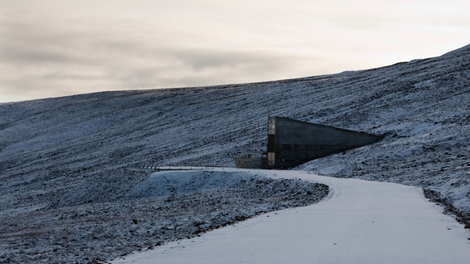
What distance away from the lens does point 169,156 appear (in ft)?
231

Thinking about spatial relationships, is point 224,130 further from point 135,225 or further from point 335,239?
point 335,239

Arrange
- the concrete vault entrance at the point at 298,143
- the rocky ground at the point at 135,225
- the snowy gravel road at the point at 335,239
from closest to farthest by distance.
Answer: the snowy gravel road at the point at 335,239 → the rocky ground at the point at 135,225 → the concrete vault entrance at the point at 298,143

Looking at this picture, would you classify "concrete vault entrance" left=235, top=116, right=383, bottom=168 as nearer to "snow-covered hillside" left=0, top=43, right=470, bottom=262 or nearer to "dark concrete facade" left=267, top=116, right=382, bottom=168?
"dark concrete facade" left=267, top=116, right=382, bottom=168

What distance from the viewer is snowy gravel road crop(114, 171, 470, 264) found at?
11.9 m

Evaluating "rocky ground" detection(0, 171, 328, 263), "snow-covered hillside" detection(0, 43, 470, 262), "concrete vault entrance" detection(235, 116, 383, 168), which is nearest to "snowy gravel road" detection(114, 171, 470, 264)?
"rocky ground" detection(0, 171, 328, 263)

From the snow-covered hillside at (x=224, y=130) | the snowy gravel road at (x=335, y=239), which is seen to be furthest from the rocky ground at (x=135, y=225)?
the snow-covered hillside at (x=224, y=130)

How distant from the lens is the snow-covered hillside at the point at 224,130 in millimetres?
42281

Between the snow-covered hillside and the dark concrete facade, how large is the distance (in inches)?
107

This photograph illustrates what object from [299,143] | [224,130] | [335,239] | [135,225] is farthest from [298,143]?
[335,239]

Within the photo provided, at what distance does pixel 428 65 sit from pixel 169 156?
50.5m

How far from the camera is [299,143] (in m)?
53.6

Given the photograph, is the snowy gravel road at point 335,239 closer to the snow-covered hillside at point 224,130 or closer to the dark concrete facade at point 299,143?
the snow-covered hillside at point 224,130

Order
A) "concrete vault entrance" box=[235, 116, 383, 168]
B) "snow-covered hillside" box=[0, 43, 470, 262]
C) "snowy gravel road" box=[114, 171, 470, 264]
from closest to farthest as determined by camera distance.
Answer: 1. "snowy gravel road" box=[114, 171, 470, 264]
2. "snow-covered hillside" box=[0, 43, 470, 262]
3. "concrete vault entrance" box=[235, 116, 383, 168]

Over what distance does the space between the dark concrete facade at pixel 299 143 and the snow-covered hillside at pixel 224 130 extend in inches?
107
